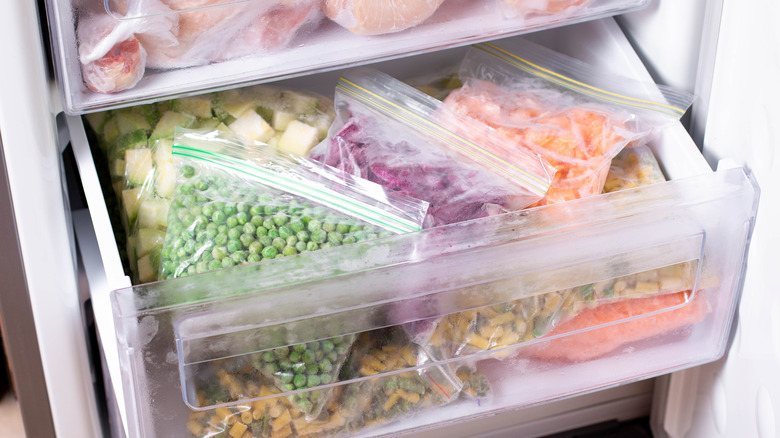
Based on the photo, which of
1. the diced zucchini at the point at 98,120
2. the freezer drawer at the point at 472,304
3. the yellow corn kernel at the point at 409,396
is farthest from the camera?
the diced zucchini at the point at 98,120

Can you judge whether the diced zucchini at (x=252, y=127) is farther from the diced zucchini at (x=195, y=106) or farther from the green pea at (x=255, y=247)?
the green pea at (x=255, y=247)

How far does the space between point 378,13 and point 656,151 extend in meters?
0.39

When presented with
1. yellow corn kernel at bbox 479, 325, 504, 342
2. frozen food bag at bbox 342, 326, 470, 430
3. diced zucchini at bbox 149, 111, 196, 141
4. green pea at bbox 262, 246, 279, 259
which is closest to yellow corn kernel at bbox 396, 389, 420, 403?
frozen food bag at bbox 342, 326, 470, 430

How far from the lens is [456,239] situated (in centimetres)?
76

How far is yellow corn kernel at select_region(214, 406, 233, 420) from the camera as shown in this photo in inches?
30.1

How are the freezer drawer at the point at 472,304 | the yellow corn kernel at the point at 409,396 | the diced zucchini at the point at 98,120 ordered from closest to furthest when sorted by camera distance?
the freezer drawer at the point at 472,304 → the yellow corn kernel at the point at 409,396 → the diced zucchini at the point at 98,120

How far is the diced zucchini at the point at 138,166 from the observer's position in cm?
87

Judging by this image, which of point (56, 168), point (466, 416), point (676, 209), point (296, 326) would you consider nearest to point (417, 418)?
point (466, 416)

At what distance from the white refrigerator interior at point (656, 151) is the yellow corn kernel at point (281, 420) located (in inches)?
6.1

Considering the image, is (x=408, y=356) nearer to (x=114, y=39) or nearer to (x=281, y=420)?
(x=281, y=420)

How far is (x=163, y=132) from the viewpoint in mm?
907

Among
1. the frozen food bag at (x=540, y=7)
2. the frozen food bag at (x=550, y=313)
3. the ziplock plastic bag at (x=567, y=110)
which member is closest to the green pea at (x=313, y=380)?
the frozen food bag at (x=550, y=313)

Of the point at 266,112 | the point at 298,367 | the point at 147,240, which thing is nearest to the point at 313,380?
the point at 298,367

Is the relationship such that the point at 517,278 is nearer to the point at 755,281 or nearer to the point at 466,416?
the point at 466,416
